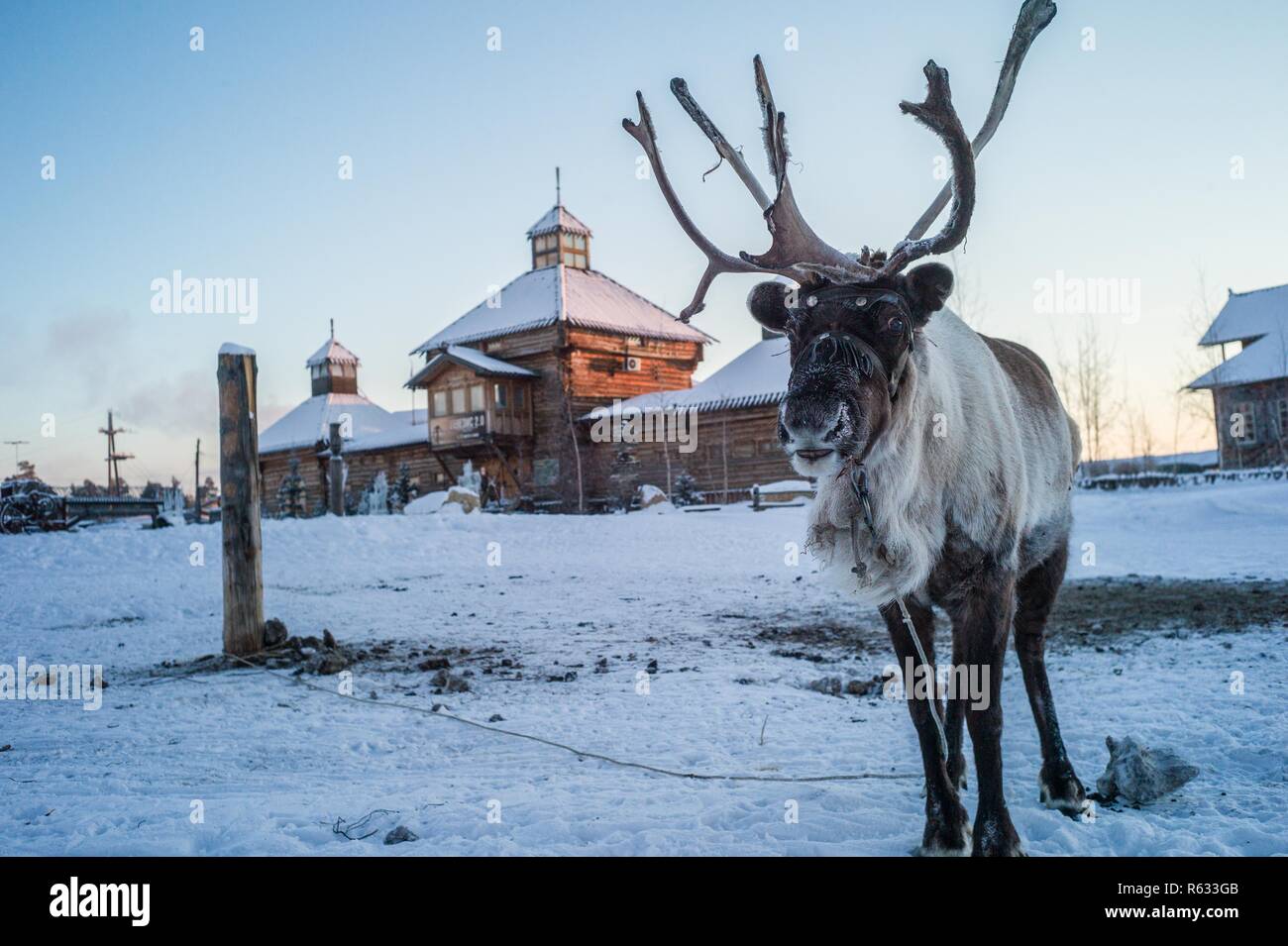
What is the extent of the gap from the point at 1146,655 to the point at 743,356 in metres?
25.6

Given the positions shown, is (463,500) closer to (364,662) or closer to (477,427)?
(477,427)

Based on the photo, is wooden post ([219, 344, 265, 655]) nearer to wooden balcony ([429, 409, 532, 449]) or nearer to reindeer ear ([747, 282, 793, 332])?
reindeer ear ([747, 282, 793, 332])

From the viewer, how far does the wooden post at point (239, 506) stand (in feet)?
25.7

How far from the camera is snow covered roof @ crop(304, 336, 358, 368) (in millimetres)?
47438

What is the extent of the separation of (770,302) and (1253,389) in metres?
38.0

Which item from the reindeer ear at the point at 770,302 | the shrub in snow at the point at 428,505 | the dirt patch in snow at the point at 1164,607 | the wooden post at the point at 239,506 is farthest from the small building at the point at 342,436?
the reindeer ear at the point at 770,302

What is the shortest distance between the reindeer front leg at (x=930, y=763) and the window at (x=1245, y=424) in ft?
121

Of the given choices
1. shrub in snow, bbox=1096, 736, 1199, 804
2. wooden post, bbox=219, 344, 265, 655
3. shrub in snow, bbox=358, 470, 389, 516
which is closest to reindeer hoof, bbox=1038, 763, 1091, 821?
shrub in snow, bbox=1096, 736, 1199, 804

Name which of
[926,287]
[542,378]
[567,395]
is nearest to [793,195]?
[926,287]

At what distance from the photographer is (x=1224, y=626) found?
7770 millimetres

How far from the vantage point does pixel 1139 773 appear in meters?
3.96

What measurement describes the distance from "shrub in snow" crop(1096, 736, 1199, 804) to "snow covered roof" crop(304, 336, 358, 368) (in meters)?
48.3
